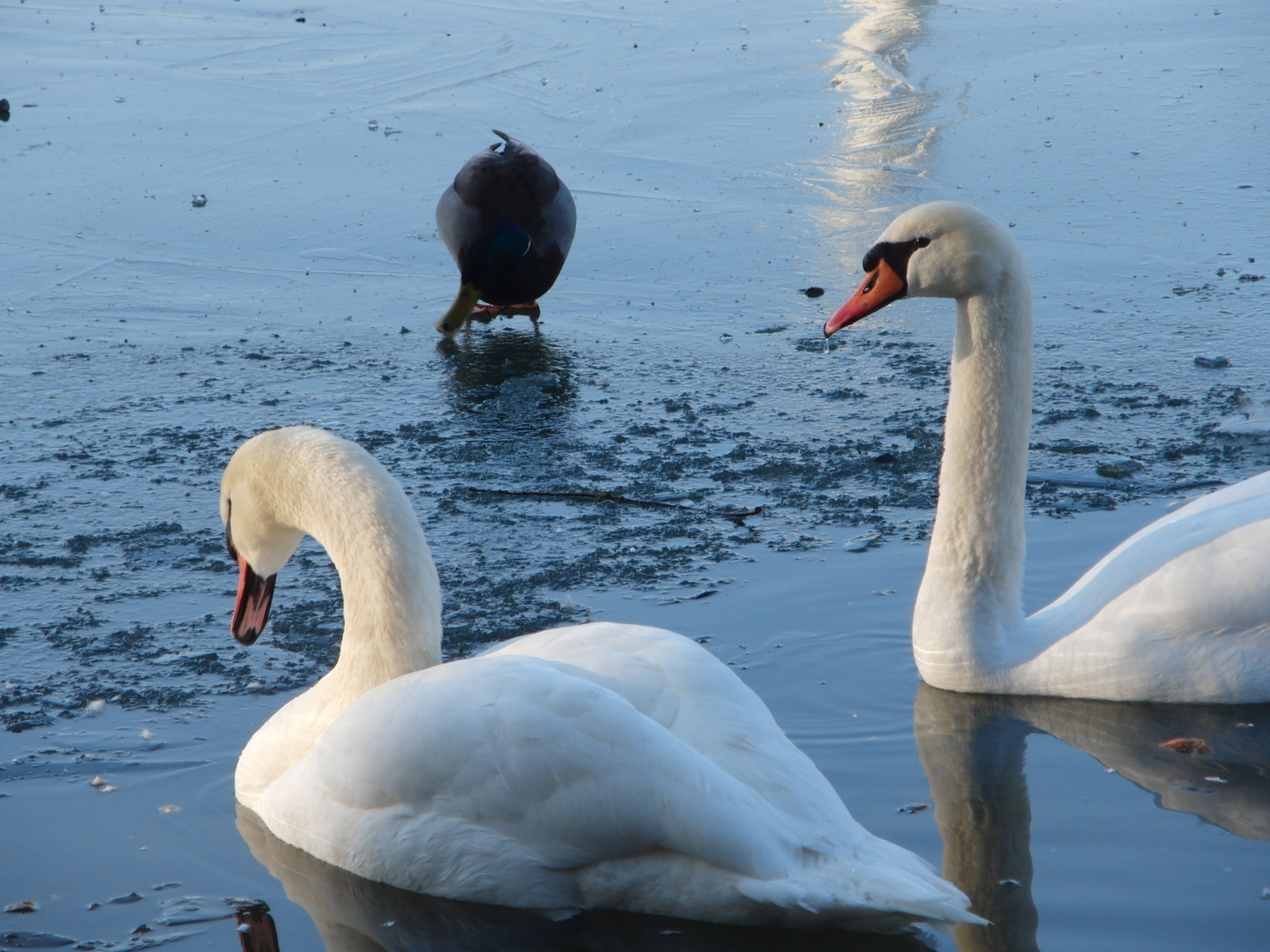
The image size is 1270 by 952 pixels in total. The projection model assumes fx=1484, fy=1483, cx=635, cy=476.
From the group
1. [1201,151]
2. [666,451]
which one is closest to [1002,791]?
[666,451]

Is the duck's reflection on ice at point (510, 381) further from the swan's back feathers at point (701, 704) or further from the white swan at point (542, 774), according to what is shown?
the swan's back feathers at point (701, 704)

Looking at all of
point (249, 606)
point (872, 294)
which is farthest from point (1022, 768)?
point (249, 606)

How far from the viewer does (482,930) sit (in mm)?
2766

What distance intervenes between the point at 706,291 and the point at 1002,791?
4.25 meters

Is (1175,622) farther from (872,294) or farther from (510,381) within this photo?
(510,381)

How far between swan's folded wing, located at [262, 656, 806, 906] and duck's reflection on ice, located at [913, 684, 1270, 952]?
490 millimetres

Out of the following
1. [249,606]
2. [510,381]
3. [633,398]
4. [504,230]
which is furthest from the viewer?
[504,230]

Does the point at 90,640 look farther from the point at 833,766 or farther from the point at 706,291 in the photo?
the point at 706,291

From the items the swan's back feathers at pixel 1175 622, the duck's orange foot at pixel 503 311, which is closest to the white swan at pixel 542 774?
the swan's back feathers at pixel 1175 622

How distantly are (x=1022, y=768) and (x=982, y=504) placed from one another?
0.70 metres

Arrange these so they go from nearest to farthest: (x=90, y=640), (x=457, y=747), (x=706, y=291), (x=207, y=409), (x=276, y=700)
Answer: (x=457, y=747) → (x=276, y=700) → (x=90, y=640) → (x=207, y=409) → (x=706, y=291)

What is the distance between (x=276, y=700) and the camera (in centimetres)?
362

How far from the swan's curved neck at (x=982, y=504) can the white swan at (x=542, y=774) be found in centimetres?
84

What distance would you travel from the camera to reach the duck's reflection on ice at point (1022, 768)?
2842mm
